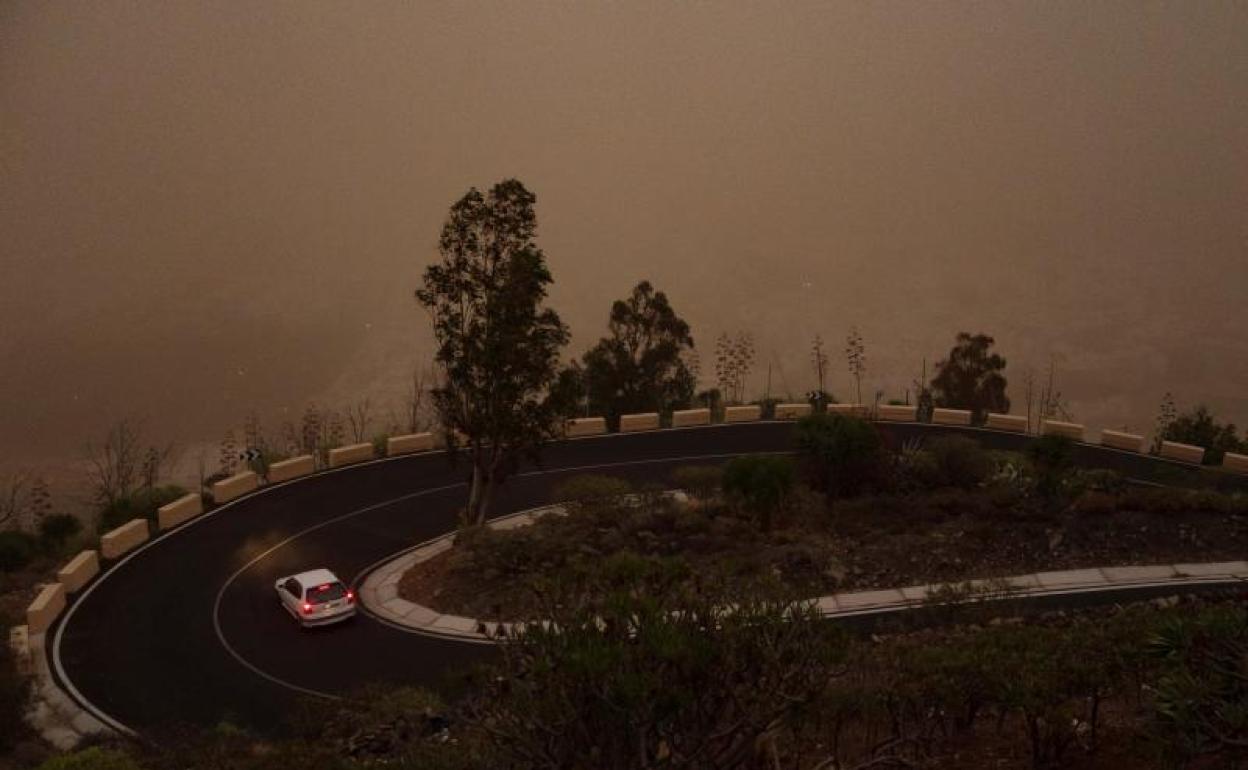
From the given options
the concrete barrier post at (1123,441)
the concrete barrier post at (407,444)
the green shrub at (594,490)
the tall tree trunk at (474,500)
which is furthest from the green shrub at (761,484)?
the concrete barrier post at (1123,441)

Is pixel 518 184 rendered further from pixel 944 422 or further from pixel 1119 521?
pixel 944 422

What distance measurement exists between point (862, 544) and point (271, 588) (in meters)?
16.8

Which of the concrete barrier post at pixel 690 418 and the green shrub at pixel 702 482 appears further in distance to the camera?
the concrete barrier post at pixel 690 418

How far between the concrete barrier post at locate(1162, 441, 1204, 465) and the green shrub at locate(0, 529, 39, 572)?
42454 millimetres

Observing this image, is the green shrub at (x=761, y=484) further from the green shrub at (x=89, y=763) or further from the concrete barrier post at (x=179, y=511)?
the concrete barrier post at (x=179, y=511)

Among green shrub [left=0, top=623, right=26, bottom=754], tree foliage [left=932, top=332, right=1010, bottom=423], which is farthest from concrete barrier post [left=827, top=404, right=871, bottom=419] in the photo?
green shrub [left=0, top=623, right=26, bottom=754]

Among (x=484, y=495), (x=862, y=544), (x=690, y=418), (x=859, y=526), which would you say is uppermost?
(x=690, y=418)

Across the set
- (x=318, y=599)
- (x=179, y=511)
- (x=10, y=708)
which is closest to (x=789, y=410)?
(x=318, y=599)

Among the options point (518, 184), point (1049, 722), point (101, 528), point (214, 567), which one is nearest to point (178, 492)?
point (101, 528)

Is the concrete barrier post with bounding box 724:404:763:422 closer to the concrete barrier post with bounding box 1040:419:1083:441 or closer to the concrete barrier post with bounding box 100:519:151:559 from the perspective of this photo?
the concrete barrier post with bounding box 1040:419:1083:441

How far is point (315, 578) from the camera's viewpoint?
25.8 metres

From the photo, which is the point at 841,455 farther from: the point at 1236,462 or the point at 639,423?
the point at 1236,462

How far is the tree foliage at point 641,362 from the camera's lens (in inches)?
1937

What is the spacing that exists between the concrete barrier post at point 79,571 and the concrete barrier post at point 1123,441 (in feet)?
124
